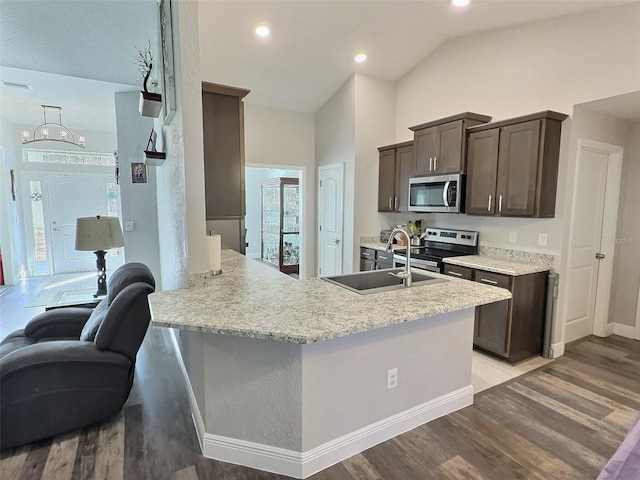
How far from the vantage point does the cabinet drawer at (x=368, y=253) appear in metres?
4.72

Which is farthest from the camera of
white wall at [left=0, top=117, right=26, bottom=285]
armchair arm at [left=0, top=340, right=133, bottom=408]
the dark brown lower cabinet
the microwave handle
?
white wall at [left=0, top=117, right=26, bottom=285]

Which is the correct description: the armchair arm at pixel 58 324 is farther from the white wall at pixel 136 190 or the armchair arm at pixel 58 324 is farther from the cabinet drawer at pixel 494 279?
the cabinet drawer at pixel 494 279

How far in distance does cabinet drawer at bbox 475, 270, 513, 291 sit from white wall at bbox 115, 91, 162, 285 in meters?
4.18

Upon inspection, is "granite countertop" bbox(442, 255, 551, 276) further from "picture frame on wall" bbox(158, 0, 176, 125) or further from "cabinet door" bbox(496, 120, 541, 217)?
"picture frame on wall" bbox(158, 0, 176, 125)

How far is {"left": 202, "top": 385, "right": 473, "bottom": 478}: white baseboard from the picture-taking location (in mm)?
1791

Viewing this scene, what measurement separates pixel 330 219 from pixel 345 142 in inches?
47.7

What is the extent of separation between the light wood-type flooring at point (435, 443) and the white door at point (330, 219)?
9.94 feet

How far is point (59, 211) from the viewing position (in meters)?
6.83

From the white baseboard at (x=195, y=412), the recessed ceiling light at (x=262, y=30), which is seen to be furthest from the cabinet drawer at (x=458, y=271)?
the recessed ceiling light at (x=262, y=30)

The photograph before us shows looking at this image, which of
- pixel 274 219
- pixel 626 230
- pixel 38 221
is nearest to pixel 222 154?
pixel 626 230

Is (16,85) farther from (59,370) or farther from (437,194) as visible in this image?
(437,194)

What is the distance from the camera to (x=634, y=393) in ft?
8.71

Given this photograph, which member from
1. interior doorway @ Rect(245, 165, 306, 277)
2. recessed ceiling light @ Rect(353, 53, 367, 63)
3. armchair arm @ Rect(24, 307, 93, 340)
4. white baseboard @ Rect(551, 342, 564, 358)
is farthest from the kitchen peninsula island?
interior doorway @ Rect(245, 165, 306, 277)

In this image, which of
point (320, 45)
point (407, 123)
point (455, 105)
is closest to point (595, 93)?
point (455, 105)
